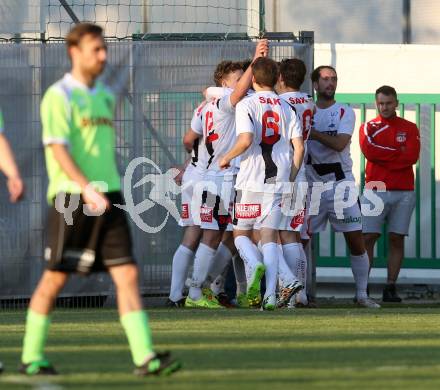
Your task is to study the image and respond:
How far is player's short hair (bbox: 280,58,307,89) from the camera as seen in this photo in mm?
12273

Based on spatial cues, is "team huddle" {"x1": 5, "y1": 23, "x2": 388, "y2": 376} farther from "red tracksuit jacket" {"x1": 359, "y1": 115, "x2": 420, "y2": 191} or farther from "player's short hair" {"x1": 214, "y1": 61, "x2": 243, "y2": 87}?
"red tracksuit jacket" {"x1": 359, "y1": 115, "x2": 420, "y2": 191}

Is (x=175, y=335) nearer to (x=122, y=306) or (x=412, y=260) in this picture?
(x=122, y=306)

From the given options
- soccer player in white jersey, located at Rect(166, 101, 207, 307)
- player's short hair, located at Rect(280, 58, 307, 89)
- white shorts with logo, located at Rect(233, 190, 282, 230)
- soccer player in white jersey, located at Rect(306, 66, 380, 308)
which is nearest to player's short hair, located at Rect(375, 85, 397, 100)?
soccer player in white jersey, located at Rect(306, 66, 380, 308)

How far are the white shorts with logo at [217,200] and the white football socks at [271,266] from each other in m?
1.07

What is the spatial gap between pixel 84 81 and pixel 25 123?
646 cm

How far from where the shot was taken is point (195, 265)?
12.6 m

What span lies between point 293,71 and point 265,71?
808 mm

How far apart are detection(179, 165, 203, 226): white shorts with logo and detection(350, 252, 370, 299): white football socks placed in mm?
1663

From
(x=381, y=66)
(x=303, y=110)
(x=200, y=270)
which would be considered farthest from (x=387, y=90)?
(x=200, y=270)

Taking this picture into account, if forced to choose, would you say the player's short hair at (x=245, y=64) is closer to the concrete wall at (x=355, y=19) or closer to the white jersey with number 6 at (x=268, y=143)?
the white jersey with number 6 at (x=268, y=143)

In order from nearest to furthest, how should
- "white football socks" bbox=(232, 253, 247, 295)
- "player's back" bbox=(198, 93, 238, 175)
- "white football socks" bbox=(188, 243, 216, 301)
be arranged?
"player's back" bbox=(198, 93, 238, 175) → "white football socks" bbox=(188, 243, 216, 301) → "white football socks" bbox=(232, 253, 247, 295)

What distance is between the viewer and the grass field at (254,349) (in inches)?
258

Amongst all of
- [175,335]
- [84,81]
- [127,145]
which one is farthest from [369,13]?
[84,81]

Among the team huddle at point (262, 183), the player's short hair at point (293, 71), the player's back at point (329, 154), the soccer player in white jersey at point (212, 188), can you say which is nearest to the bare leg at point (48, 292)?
the team huddle at point (262, 183)
